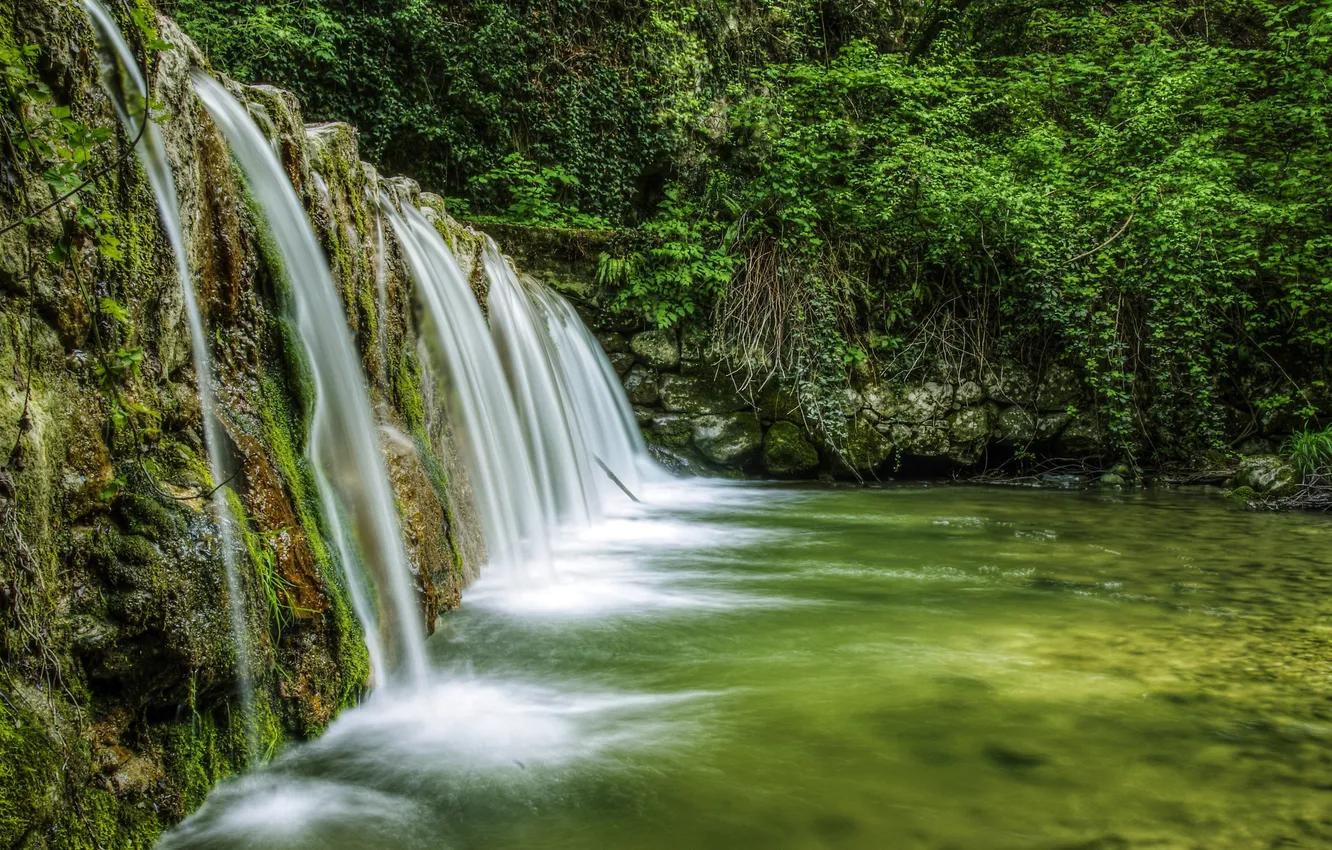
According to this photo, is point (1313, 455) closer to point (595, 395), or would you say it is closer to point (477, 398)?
point (595, 395)

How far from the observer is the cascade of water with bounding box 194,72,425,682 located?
10.1ft

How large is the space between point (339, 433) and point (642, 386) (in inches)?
252

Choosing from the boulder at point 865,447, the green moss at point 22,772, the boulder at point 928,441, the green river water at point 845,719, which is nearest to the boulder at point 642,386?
the boulder at point 865,447

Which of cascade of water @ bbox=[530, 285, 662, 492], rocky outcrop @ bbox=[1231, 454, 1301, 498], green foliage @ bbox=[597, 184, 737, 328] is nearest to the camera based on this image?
rocky outcrop @ bbox=[1231, 454, 1301, 498]

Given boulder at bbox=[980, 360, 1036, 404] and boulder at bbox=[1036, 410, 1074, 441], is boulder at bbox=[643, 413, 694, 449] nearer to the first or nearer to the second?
boulder at bbox=[980, 360, 1036, 404]

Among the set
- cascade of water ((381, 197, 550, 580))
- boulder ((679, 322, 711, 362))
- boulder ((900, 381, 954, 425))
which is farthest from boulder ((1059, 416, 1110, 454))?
cascade of water ((381, 197, 550, 580))

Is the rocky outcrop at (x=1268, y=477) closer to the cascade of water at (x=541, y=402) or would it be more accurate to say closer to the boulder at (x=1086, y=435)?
the boulder at (x=1086, y=435)

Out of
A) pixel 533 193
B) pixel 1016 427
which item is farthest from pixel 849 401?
pixel 533 193

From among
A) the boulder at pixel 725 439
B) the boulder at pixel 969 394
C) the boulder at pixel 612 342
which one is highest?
the boulder at pixel 612 342

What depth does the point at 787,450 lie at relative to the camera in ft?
31.6

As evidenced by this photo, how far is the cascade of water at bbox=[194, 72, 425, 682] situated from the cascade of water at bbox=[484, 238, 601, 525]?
2613 millimetres

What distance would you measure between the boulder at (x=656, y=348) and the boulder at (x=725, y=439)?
77cm

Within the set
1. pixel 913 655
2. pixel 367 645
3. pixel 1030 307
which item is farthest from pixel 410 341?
pixel 1030 307

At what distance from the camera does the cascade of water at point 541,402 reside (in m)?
6.22
